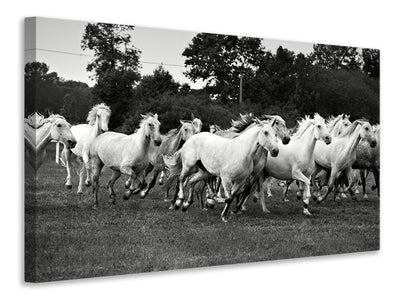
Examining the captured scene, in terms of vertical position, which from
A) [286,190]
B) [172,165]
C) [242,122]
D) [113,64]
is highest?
[113,64]

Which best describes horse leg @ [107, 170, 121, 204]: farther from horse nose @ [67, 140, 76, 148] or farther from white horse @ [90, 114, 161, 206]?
horse nose @ [67, 140, 76, 148]

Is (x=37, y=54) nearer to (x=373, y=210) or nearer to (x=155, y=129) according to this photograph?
(x=155, y=129)

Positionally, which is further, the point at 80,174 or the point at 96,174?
the point at 96,174

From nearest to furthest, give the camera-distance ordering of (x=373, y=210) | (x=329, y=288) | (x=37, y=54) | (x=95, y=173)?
(x=37, y=54) → (x=95, y=173) → (x=329, y=288) → (x=373, y=210)

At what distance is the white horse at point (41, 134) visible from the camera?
19.8ft

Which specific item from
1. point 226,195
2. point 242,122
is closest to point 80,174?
point 226,195

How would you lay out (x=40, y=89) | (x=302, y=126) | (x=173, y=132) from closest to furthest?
(x=40, y=89) < (x=173, y=132) < (x=302, y=126)

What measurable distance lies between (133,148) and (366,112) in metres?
2.73

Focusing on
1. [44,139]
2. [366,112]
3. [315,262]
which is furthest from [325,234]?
[44,139]

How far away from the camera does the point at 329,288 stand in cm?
795

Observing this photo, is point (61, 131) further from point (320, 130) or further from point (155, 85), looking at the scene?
point (320, 130)

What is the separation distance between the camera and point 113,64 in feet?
22.3

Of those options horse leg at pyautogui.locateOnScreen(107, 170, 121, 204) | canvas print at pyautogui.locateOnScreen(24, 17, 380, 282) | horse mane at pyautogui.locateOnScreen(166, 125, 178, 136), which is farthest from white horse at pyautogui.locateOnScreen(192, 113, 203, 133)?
horse leg at pyautogui.locateOnScreen(107, 170, 121, 204)

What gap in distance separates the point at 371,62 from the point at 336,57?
449mm
